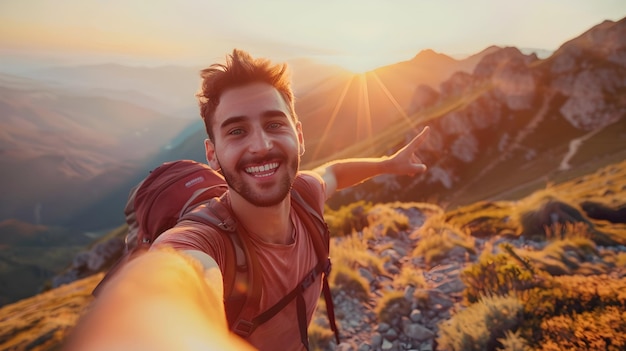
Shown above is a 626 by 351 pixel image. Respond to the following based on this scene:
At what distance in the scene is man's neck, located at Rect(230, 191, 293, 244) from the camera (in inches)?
104

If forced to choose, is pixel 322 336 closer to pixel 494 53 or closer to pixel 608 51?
pixel 608 51

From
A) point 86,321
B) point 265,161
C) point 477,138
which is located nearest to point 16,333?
point 265,161

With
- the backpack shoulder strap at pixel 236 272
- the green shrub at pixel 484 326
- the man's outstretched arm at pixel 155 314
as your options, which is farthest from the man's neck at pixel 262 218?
the green shrub at pixel 484 326

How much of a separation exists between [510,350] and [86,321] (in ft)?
14.0

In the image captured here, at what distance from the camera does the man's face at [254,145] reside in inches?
103

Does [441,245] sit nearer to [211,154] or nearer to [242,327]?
[211,154]

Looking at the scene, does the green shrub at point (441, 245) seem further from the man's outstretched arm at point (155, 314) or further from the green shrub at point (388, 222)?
the man's outstretched arm at point (155, 314)

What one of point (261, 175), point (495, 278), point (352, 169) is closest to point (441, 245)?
point (495, 278)

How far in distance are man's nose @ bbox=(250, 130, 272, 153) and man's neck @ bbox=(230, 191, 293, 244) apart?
17.3 inches

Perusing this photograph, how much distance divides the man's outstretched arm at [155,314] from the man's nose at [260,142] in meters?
1.23

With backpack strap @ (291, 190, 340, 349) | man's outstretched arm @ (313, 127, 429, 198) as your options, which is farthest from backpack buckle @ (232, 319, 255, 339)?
man's outstretched arm @ (313, 127, 429, 198)

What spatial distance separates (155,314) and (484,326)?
458 cm

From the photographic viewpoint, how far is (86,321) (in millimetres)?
923

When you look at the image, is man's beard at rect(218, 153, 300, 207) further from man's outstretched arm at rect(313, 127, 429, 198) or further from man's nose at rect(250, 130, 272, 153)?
man's outstretched arm at rect(313, 127, 429, 198)
